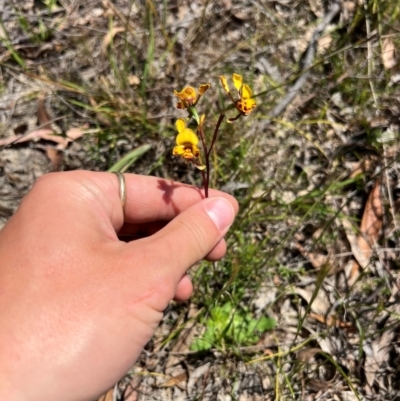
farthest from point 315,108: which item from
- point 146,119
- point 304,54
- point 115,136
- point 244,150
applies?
point 115,136

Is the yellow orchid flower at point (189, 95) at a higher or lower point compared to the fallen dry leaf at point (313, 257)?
higher

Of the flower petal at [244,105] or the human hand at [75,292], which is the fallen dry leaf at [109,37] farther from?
the flower petal at [244,105]

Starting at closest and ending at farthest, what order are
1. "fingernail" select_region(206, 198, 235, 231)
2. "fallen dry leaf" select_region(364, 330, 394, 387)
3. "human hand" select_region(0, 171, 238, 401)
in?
"human hand" select_region(0, 171, 238, 401) < "fingernail" select_region(206, 198, 235, 231) < "fallen dry leaf" select_region(364, 330, 394, 387)

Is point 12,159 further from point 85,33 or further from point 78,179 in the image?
point 78,179

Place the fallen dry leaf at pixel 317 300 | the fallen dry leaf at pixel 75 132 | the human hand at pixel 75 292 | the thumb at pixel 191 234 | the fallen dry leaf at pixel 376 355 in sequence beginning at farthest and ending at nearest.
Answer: the fallen dry leaf at pixel 75 132 → the fallen dry leaf at pixel 317 300 → the fallen dry leaf at pixel 376 355 → the thumb at pixel 191 234 → the human hand at pixel 75 292

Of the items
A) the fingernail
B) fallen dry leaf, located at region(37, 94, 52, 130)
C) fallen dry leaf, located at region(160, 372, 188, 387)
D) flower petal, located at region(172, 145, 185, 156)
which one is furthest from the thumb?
fallen dry leaf, located at region(37, 94, 52, 130)

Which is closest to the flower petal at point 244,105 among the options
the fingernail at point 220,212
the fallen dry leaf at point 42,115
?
the fingernail at point 220,212

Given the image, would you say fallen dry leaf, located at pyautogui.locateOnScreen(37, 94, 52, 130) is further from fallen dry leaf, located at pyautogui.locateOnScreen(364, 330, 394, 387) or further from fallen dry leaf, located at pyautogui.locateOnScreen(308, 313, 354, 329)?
fallen dry leaf, located at pyautogui.locateOnScreen(364, 330, 394, 387)
